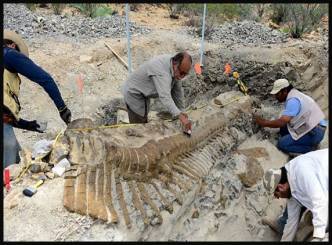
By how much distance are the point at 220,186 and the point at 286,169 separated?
1300 millimetres

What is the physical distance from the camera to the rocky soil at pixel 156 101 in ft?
12.8

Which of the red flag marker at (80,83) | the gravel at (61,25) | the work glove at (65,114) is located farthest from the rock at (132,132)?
the gravel at (61,25)

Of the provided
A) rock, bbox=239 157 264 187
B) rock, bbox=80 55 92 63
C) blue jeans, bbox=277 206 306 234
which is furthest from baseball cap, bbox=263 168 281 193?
rock, bbox=80 55 92 63

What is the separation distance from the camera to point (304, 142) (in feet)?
21.1

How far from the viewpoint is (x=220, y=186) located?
17.8ft

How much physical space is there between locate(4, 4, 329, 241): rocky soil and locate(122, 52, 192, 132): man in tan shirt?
1.14 meters

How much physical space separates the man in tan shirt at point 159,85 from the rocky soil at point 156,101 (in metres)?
1.14

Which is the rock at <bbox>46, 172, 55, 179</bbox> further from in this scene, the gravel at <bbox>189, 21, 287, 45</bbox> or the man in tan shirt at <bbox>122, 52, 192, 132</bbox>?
the gravel at <bbox>189, 21, 287, 45</bbox>

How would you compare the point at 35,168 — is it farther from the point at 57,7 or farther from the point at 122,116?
the point at 57,7

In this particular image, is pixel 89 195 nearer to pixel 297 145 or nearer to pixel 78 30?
pixel 297 145

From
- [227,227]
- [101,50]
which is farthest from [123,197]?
[101,50]

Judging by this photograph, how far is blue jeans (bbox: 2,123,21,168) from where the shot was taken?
192 inches

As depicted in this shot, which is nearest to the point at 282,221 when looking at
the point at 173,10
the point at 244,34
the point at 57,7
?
the point at 244,34

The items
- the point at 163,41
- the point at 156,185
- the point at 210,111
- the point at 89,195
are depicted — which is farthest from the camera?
the point at 163,41
